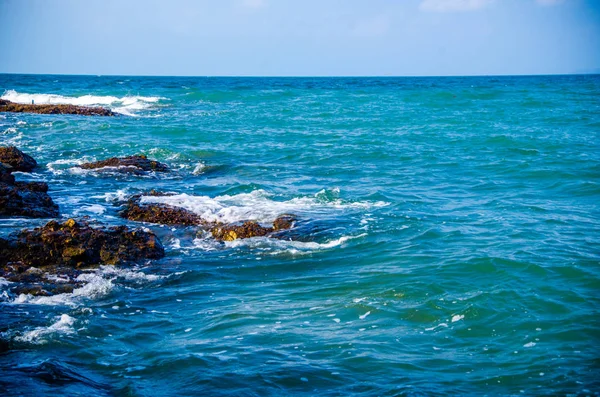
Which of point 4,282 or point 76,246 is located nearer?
point 4,282

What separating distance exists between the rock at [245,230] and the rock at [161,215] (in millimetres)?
802

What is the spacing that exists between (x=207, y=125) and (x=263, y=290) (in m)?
23.2

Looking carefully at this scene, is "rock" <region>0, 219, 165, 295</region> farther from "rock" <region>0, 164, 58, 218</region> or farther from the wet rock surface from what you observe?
"rock" <region>0, 164, 58, 218</region>

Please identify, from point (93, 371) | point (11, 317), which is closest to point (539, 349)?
point (93, 371)

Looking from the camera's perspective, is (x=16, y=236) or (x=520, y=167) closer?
(x=16, y=236)

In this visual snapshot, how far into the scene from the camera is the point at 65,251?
9.73 metres

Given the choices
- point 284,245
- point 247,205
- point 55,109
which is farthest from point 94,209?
point 55,109

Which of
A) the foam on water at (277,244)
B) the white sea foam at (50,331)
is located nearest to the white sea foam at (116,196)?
the foam on water at (277,244)

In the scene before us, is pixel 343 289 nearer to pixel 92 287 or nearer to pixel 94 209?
pixel 92 287

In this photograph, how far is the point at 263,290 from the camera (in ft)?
29.9

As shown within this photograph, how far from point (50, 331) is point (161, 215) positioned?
18.7 feet

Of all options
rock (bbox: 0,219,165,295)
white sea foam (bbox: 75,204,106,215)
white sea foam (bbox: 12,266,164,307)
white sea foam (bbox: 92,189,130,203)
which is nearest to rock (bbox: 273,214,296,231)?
rock (bbox: 0,219,165,295)

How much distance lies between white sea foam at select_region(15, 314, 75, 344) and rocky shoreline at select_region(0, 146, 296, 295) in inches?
42.7

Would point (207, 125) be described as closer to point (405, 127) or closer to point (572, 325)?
point (405, 127)
